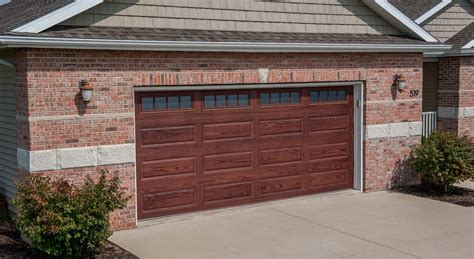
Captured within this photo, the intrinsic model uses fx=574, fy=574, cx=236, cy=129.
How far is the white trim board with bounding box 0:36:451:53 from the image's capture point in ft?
26.9

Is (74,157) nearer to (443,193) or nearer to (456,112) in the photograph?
(443,193)

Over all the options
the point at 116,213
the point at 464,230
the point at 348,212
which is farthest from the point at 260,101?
the point at 464,230

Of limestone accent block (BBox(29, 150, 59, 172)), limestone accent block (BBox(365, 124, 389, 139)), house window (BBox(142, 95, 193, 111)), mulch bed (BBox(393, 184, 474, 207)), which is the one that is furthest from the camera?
limestone accent block (BBox(365, 124, 389, 139))

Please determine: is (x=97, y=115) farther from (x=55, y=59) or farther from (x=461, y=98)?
(x=461, y=98)

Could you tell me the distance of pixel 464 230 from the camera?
9273 mm

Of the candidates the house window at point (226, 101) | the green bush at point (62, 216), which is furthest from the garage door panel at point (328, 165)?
the green bush at point (62, 216)

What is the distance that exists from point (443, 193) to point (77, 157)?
7.70 metres

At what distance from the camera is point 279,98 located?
36.9 ft

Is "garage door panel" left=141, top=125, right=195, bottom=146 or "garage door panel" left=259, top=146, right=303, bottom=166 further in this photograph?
"garage door panel" left=259, top=146, right=303, bottom=166

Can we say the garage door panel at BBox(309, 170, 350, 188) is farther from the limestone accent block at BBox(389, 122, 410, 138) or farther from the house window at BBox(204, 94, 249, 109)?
the house window at BBox(204, 94, 249, 109)

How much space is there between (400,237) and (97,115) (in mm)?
5085

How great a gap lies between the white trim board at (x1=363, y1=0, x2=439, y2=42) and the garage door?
1.82m

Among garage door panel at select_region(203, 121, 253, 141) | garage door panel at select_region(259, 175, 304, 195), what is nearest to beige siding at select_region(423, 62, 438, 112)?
garage door panel at select_region(259, 175, 304, 195)

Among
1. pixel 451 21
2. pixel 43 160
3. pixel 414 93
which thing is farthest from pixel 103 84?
pixel 451 21
